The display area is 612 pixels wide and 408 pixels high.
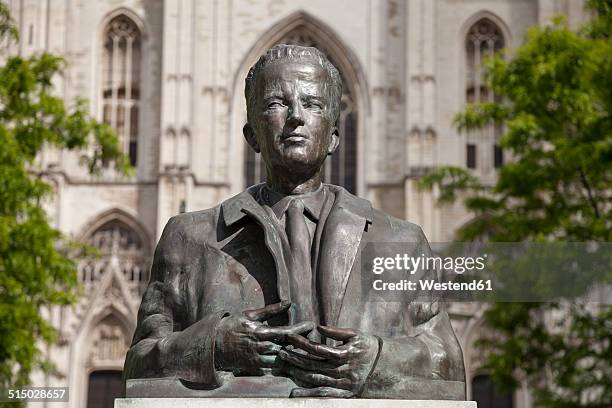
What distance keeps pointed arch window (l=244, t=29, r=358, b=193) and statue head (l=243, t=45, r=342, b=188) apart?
2541 centimetres

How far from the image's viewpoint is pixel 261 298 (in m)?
2.92

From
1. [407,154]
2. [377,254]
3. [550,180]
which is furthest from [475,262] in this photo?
[407,154]

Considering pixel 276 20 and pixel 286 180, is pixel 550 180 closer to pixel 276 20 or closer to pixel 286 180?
pixel 286 180

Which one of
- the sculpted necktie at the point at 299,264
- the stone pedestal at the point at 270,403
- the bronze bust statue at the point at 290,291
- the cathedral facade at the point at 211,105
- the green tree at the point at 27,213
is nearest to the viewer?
the stone pedestal at the point at 270,403

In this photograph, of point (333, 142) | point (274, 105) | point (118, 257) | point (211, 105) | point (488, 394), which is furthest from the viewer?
point (211, 105)

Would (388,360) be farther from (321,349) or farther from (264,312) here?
(264,312)

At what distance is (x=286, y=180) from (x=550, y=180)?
11859 millimetres

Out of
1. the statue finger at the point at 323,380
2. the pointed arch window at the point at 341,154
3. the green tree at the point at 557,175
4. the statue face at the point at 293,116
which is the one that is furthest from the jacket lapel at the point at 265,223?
the pointed arch window at the point at 341,154

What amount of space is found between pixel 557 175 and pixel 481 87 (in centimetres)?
1473

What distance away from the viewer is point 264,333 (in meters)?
2.74

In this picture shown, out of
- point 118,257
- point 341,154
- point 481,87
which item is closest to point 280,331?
point 118,257

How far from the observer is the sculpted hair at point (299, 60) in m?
3.04

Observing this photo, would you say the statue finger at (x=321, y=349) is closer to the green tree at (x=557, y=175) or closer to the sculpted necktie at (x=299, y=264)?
the sculpted necktie at (x=299, y=264)

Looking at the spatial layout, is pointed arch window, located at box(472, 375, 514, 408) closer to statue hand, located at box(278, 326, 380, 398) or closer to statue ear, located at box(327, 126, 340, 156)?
statue ear, located at box(327, 126, 340, 156)
